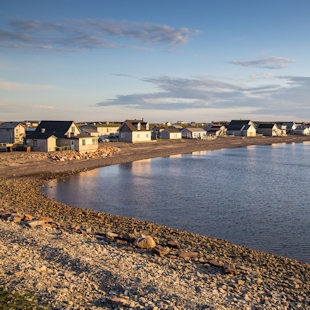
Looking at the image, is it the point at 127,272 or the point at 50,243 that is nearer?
the point at 127,272

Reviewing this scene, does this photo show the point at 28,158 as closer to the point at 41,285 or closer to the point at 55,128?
the point at 55,128

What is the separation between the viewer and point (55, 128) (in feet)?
188

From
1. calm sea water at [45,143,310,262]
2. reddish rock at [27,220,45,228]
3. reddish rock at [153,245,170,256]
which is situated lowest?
calm sea water at [45,143,310,262]

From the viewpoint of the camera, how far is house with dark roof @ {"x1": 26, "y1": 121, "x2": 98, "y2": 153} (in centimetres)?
5303

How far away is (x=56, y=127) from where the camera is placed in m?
57.5

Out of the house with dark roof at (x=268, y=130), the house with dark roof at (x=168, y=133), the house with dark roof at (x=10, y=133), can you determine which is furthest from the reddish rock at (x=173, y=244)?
the house with dark roof at (x=268, y=130)

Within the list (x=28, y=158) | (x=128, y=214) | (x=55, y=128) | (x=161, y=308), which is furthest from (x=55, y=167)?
(x=161, y=308)

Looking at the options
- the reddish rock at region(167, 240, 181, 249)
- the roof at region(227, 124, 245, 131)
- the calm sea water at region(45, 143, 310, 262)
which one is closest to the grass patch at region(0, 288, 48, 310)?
the reddish rock at region(167, 240, 181, 249)

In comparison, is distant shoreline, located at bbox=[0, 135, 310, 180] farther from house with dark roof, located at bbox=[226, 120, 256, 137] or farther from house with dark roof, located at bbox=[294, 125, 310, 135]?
house with dark roof, located at bbox=[294, 125, 310, 135]

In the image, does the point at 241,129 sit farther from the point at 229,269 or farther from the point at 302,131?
the point at 229,269

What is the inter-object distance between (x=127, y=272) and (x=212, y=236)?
7866mm

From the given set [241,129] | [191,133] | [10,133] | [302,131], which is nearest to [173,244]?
[10,133]

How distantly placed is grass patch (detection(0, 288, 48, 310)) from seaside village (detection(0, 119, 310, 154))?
44.2 metres

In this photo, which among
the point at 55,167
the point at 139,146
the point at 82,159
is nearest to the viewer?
the point at 55,167
